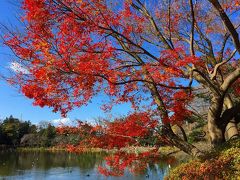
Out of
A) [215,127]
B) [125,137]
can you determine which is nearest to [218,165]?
[215,127]

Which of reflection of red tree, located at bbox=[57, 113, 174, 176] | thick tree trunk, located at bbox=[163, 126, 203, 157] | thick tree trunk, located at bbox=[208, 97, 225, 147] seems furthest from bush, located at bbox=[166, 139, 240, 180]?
reflection of red tree, located at bbox=[57, 113, 174, 176]

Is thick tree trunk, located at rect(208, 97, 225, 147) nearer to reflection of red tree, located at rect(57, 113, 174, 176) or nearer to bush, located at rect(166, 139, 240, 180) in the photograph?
bush, located at rect(166, 139, 240, 180)

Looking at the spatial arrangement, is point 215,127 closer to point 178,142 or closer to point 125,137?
point 178,142

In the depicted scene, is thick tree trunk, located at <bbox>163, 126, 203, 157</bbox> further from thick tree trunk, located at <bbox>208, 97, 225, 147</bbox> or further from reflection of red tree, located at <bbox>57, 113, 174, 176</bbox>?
thick tree trunk, located at <bbox>208, 97, 225, 147</bbox>

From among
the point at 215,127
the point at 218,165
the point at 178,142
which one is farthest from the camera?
the point at 178,142

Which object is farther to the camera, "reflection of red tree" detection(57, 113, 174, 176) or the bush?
"reflection of red tree" detection(57, 113, 174, 176)

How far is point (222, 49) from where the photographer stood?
11836mm

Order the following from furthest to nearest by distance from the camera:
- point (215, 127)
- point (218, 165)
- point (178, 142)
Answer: point (178, 142)
point (215, 127)
point (218, 165)

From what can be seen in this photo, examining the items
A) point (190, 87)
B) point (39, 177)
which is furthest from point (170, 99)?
point (39, 177)

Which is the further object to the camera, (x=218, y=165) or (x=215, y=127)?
(x=215, y=127)

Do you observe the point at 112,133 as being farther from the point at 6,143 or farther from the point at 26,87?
the point at 6,143

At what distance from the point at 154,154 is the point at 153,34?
390cm

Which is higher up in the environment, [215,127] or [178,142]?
[215,127]

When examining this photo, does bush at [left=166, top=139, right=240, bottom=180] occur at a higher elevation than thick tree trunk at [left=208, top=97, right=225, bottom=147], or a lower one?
lower
